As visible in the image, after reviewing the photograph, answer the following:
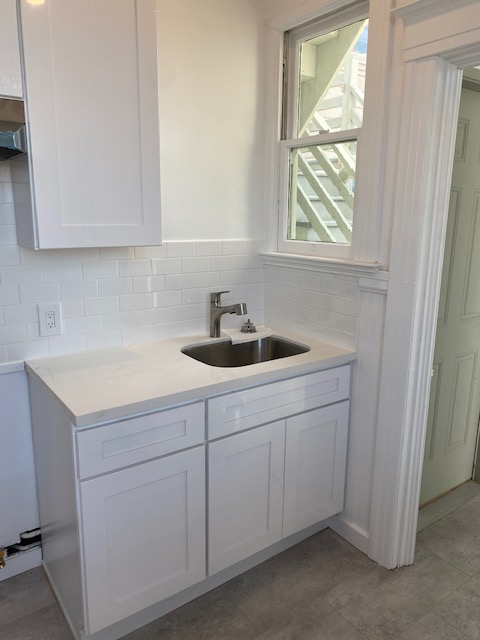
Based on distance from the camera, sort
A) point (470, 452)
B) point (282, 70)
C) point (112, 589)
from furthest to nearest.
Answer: point (470, 452)
point (282, 70)
point (112, 589)

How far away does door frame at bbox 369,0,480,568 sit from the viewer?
65.1 inches

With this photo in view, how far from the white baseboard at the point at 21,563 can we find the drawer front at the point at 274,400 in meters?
1.03

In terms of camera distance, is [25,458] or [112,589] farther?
[25,458]

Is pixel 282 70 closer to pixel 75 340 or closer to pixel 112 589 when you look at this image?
pixel 75 340

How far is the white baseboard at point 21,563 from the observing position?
2.02 m

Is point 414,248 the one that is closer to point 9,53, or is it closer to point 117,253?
point 117,253

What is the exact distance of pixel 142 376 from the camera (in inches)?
69.4

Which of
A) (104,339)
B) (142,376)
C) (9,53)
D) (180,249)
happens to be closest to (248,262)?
(180,249)

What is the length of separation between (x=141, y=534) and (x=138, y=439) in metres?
0.35

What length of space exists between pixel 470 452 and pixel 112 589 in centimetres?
209

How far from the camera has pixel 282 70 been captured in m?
2.35

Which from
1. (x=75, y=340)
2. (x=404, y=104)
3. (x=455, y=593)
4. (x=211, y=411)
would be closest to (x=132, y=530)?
(x=211, y=411)

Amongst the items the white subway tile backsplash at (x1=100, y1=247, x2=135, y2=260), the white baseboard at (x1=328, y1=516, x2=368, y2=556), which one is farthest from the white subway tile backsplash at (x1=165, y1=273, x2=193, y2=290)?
the white baseboard at (x1=328, y1=516, x2=368, y2=556)

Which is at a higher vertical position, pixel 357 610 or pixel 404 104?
pixel 404 104
